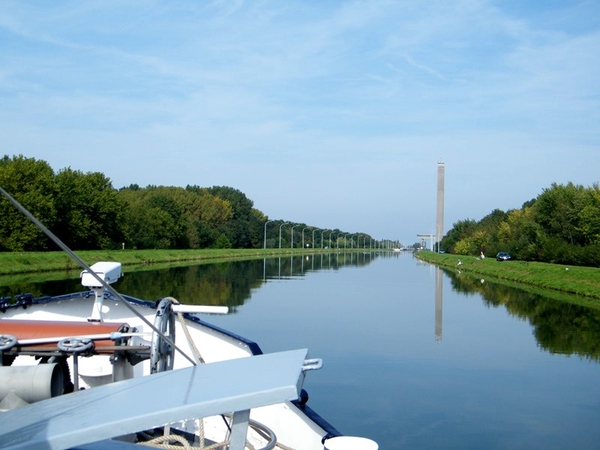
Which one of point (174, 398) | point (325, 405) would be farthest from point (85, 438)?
point (325, 405)

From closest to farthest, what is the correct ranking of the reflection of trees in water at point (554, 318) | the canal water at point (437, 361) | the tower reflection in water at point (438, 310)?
the canal water at point (437, 361)
the reflection of trees in water at point (554, 318)
the tower reflection in water at point (438, 310)

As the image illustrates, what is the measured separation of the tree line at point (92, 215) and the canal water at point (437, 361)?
19.9 meters

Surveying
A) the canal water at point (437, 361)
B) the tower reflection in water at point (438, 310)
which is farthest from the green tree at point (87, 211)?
the tower reflection in water at point (438, 310)

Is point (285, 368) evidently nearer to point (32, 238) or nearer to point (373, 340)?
point (373, 340)

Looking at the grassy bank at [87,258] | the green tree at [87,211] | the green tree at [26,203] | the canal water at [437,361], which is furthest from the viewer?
the green tree at [87,211]

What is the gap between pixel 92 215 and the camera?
57.1 m

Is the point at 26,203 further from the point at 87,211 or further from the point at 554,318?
the point at 554,318

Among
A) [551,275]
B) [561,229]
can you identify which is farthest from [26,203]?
[561,229]

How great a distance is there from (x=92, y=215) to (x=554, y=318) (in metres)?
43.6

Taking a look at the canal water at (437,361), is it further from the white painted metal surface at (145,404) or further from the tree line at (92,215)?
the tree line at (92,215)

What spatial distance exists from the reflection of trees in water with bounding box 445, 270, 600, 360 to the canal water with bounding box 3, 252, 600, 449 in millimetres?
43

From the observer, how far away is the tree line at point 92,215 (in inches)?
1735

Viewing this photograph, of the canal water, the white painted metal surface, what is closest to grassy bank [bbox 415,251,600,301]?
the canal water

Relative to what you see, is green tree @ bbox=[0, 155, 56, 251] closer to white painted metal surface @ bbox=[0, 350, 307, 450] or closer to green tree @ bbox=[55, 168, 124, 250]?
green tree @ bbox=[55, 168, 124, 250]
